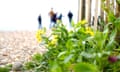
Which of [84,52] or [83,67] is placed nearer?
[83,67]

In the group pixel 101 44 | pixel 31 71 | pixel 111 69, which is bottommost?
pixel 31 71

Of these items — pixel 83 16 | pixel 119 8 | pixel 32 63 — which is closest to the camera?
pixel 119 8

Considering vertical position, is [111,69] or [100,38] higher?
[100,38]

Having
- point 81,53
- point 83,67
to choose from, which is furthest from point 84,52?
point 83,67

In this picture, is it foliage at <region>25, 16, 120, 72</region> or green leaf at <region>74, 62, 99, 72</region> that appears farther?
foliage at <region>25, 16, 120, 72</region>

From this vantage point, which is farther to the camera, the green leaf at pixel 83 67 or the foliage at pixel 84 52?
the foliage at pixel 84 52

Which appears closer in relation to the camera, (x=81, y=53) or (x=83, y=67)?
(x=83, y=67)

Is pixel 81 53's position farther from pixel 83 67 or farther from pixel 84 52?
pixel 83 67

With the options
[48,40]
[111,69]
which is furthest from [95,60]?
[48,40]

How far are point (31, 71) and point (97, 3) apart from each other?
4.62ft

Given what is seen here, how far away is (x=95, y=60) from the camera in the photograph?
146cm

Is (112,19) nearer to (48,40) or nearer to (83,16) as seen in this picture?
(48,40)

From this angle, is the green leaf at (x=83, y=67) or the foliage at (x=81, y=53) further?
the foliage at (x=81, y=53)

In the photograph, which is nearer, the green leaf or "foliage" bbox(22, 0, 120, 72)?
the green leaf
